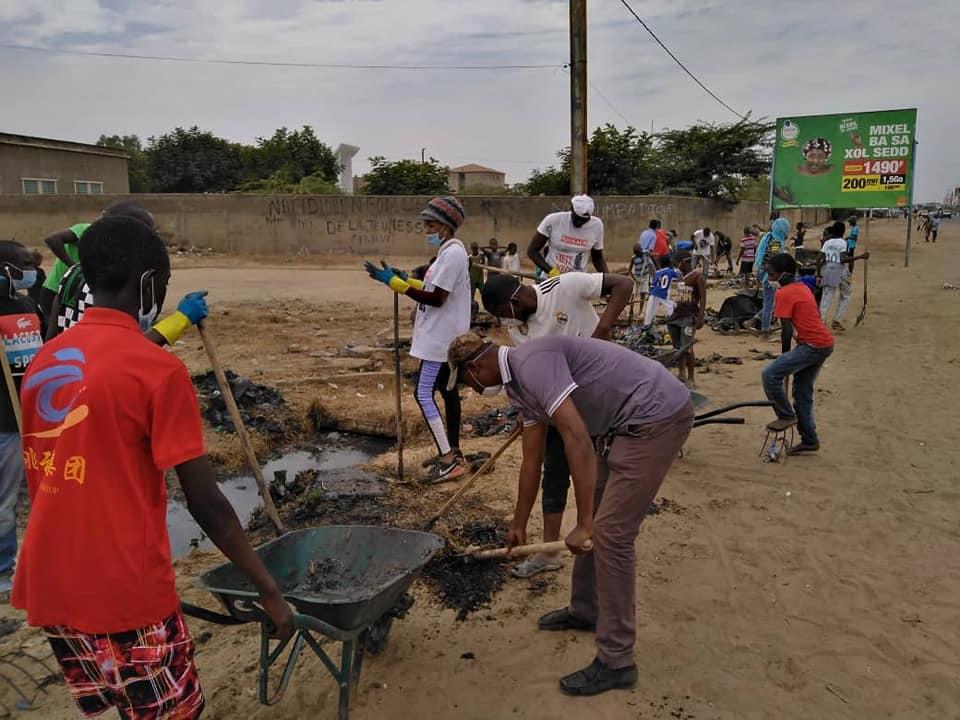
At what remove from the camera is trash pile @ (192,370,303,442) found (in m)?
6.28

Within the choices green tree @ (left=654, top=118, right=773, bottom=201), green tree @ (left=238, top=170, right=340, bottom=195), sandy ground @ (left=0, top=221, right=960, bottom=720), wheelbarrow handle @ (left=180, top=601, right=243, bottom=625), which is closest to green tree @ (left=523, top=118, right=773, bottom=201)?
green tree @ (left=654, top=118, right=773, bottom=201)

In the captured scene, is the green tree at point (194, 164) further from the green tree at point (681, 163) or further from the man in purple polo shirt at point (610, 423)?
the man in purple polo shirt at point (610, 423)

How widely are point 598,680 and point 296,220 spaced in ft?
66.4

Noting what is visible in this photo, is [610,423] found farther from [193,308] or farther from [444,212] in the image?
[444,212]

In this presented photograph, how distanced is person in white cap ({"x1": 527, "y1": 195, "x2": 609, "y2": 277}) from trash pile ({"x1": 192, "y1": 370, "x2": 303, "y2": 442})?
9.09 ft

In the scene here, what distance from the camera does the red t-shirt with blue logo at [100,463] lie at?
61.8 inches

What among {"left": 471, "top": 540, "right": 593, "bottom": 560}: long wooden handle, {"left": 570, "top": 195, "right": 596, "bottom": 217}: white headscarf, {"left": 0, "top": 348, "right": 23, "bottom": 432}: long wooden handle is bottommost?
{"left": 471, "top": 540, "right": 593, "bottom": 560}: long wooden handle

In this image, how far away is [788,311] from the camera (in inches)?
213

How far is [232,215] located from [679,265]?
1537 centimetres

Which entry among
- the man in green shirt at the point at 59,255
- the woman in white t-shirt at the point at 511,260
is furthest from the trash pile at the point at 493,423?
the woman in white t-shirt at the point at 511,260

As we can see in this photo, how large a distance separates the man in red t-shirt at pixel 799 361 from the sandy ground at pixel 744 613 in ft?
1.12

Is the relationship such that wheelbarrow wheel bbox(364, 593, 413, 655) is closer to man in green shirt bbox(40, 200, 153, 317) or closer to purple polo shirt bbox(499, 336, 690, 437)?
purple polo shirt bbox(499, 336, 690, 437)

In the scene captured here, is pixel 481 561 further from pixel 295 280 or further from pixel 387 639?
pixel 295 280

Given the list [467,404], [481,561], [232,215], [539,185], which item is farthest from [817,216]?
[481,561]
